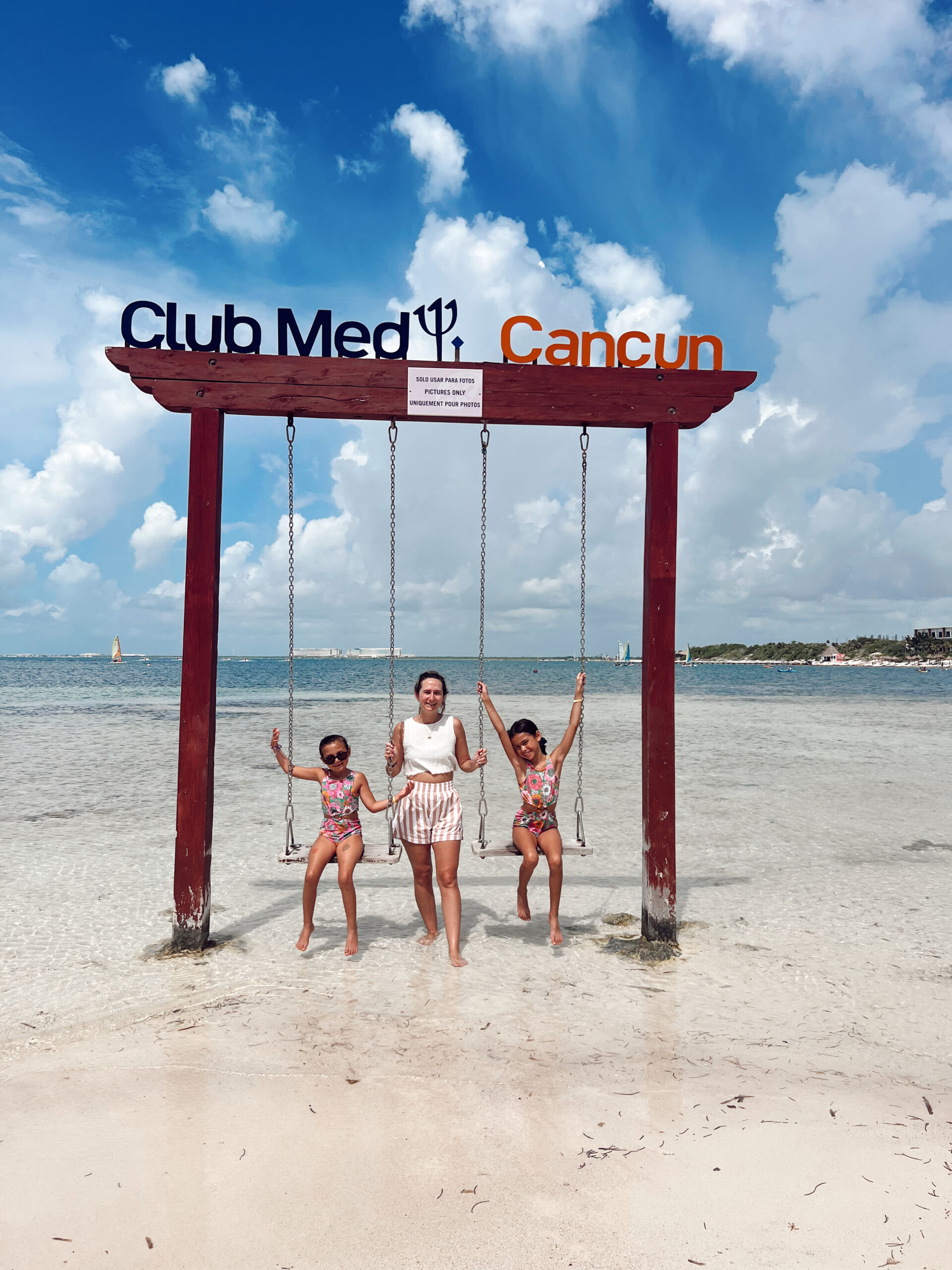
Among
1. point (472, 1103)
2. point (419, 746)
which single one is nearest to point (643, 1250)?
point (472, 1103)

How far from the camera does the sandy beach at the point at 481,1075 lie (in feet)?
9.62

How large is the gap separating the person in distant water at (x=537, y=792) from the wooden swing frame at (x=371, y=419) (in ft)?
2.26

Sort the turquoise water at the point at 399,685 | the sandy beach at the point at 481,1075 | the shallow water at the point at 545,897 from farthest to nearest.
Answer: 1. the turquoise water at the point at 399,685
2. the shallow water at the point at 545,897
3. the sandy beach at the point at 481,1075

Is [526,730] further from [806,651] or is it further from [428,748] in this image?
[806,651]

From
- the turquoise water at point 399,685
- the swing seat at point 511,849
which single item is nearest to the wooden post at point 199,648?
the swing seat at point 511,849

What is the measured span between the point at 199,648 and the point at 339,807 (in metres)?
1.59

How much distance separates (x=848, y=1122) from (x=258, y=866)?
657 cm

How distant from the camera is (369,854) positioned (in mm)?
5805

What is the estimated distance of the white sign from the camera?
5809mm

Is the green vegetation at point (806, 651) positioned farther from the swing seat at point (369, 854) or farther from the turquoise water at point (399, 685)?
the swing seat at point (369, 854)

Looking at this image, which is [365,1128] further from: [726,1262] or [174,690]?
[174,690]

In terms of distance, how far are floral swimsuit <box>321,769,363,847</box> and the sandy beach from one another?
3.15 feet

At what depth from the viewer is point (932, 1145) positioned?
348 cm

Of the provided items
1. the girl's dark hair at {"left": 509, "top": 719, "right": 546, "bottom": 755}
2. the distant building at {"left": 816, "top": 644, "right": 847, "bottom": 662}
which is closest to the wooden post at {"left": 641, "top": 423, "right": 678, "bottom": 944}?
the girl's dark hair at {"left": 509, "top": 719, "right": 546, "bottom": 755}
